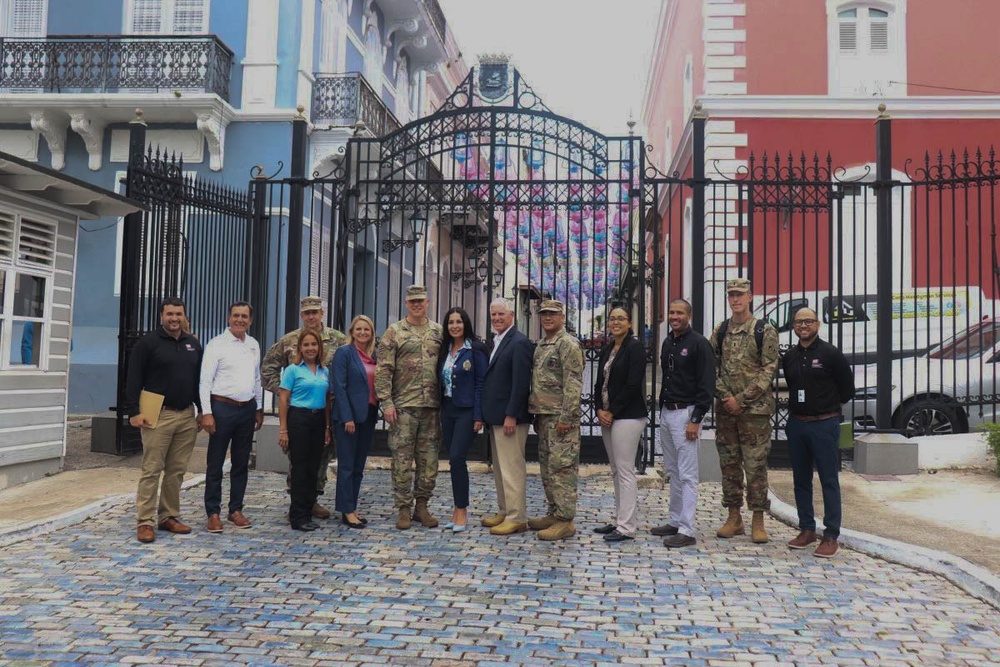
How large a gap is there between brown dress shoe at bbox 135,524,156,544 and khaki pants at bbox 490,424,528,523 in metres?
2.54

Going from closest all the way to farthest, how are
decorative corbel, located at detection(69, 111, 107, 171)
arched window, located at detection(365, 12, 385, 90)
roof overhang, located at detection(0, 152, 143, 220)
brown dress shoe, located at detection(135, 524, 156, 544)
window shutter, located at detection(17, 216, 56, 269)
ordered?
1. brown dress shoe, located at detection(135, 524, 156, 544)
2. roof overhang, located at detection(0, 152, 143, 220)
3. window shutter, located at detection(17, 216, 56, 269)
4. decorative corbel, located at detection(69, 111, 107, 171)
5. arched window, located at detection(365, 12, 385, 90)

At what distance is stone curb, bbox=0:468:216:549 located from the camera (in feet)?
18.9

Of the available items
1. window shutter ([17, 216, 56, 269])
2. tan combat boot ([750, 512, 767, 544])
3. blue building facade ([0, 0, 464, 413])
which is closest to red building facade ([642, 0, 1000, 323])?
blue building facade ([0, 0, 464, 413])

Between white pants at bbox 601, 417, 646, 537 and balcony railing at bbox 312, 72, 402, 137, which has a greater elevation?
balcony railing at bbox 312, 72, 402, 137

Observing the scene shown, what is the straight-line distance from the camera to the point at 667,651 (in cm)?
386

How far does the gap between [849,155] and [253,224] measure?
11.8 meters

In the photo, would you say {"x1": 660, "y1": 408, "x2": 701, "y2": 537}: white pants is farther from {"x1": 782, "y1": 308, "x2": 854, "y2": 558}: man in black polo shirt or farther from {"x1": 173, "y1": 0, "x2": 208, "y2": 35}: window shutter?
{"x1": 173, "y1": 0, "x2": 208, "y2": 35}: window shutter

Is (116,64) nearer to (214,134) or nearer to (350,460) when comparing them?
(214,134)

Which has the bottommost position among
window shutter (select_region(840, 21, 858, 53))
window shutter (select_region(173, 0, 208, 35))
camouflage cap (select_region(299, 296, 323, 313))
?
camouflage cap (select_region(299, 296, 323, 313))

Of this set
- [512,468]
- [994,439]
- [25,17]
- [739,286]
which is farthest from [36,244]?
[25,17]

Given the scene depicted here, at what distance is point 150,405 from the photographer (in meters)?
5.98

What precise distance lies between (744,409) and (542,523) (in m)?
1.75

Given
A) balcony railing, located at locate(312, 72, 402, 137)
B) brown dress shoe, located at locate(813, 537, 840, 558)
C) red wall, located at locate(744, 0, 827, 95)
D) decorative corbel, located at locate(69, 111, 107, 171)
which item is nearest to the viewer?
brown dress shoe, located at locate(813, 537, 840, 558)

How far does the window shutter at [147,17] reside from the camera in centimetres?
1532
